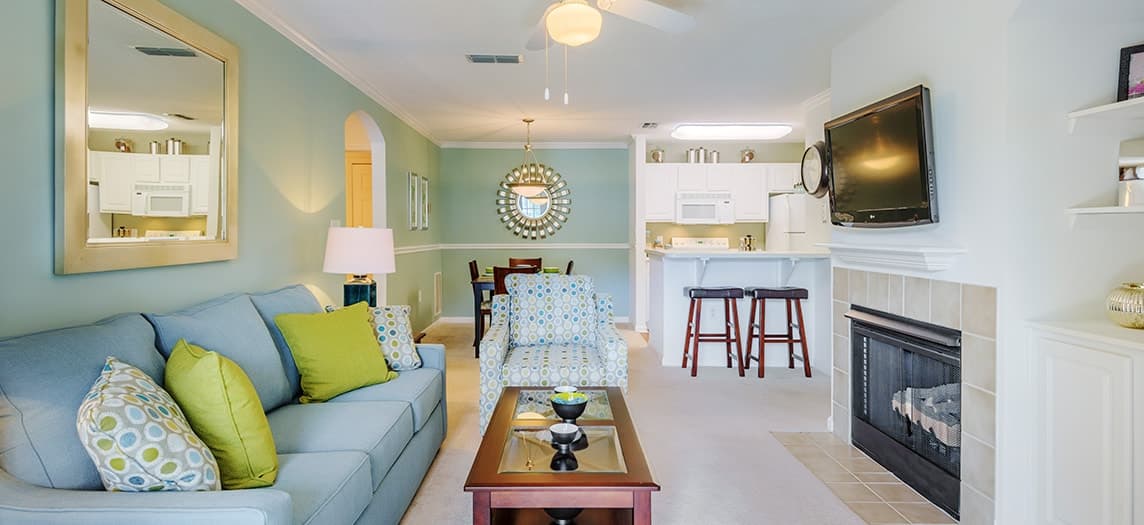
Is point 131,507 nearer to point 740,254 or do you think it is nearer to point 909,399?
point 909,399

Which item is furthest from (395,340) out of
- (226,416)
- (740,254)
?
(740,254)

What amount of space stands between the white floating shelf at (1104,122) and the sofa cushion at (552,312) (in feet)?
8.65

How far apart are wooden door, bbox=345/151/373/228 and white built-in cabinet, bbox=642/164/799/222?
3.42 metres

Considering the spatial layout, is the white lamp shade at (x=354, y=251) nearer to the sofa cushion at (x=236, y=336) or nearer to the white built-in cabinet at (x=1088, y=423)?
the sofa cushion at (x=236, y=336)

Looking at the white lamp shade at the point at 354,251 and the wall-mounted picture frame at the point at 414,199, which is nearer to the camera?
the white lamp shade at the point at 354,251

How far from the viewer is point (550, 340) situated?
3.96 metres

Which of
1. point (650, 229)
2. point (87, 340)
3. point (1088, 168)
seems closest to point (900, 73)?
point (1088, 168)

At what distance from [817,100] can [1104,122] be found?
3.18 meters

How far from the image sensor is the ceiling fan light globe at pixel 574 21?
7.05 ft

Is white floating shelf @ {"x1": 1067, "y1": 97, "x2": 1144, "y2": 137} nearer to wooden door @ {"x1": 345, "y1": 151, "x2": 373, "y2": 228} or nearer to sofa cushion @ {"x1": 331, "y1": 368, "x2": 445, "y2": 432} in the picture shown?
sofa cushion @ {"x1": 331, "y1": 368, "x2": 445, "y2": 432}

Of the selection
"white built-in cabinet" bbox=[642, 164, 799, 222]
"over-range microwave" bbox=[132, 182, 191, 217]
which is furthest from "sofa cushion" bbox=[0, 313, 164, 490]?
"white built-in cabinet" bbox=[642, 164, 799, 222]

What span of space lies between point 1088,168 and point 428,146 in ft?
20.5

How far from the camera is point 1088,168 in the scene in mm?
2240

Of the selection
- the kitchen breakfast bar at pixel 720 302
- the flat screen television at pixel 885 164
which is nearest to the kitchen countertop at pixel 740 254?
the kitchen breakfast bar at pixel 720 302
